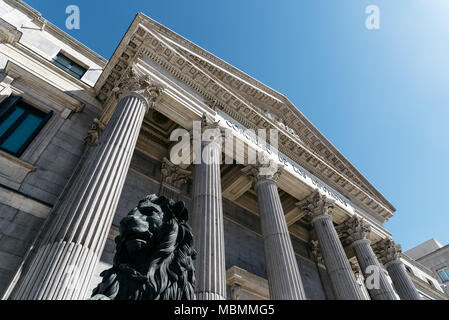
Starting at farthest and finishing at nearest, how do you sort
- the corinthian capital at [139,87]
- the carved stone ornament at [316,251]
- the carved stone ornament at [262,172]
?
1. the carved stone ornament at [316,251]
2. the carved stone ornament at [262,172]
3. the corinthian capital at [139,87]

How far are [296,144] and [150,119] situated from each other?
26.8ft

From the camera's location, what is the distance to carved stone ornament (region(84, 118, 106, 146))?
1212 centimetres

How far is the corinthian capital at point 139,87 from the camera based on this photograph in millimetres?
10586

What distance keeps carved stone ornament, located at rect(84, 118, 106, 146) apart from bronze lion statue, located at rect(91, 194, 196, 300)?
30.3 feet

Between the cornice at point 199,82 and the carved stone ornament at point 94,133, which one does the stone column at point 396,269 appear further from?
the carved stone ornament at point 94,133

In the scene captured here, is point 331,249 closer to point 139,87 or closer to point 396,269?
point 396,269

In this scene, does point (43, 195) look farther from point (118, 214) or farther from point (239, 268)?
point (239, 268)

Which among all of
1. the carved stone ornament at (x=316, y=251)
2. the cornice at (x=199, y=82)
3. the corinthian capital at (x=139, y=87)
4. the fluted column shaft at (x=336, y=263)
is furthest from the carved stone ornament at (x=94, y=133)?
the carved stone ornament at (x=316, y=251)

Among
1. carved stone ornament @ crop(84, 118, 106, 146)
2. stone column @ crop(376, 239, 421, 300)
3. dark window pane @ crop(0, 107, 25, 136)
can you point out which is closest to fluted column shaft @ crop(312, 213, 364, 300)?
stone column @ crop(376, 239, 421, 300)

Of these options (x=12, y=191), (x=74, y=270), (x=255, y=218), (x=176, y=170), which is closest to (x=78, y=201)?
(x=74, y=270)

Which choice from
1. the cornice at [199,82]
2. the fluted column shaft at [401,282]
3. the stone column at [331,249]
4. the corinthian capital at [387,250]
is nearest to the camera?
the stone column at [331,249]

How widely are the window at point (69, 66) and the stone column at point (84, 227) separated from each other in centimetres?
687

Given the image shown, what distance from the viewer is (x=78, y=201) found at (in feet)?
21.3

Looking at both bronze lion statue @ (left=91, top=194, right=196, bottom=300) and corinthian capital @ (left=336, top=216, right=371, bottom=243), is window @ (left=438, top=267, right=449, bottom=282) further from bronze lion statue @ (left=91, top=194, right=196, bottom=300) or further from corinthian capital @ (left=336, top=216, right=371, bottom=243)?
bronze lion statue @ (left=91, top=194, right=196, bottom=300)
